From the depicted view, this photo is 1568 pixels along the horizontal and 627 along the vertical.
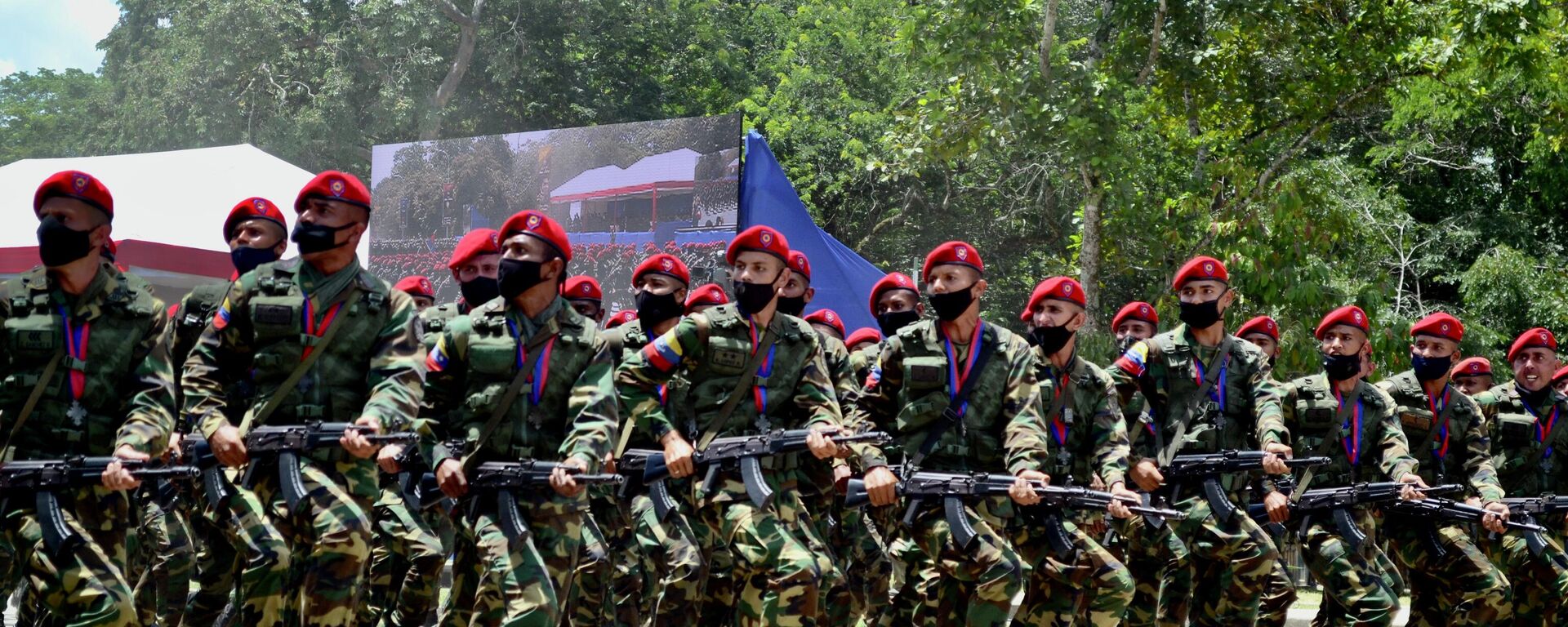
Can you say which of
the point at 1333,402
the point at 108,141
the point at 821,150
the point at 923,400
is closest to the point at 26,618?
the point at 923,400

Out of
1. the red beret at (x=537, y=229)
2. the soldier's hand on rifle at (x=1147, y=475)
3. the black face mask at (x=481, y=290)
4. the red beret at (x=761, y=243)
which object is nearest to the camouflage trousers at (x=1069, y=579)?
the soldier's hand on rifle at (x=1147, y=475)

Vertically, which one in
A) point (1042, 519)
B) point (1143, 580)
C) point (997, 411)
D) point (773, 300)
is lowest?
point (1143, 580)

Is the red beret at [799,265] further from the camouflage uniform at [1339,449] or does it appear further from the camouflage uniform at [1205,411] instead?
the camouflage uniform at [1339,449]

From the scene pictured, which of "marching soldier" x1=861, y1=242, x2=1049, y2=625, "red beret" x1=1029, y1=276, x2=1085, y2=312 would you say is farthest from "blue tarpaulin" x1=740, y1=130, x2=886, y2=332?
"marching soldier" x1=861, y1=242, x2=1049, y2=625

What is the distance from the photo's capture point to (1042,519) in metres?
8.39

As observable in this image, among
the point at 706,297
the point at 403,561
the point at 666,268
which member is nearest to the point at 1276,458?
the point at 706,297

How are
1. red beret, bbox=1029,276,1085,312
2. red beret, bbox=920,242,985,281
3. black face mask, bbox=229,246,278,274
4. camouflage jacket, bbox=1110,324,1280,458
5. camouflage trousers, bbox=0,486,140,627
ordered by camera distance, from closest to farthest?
camouflage trousers, bbox=0,486,140,627 < red beret, bbox=920,242,985,281 < black face mask, bbox=229,246,278,274 < red beret, bbox=1029,276,1085,312 < camouflage jacket, bbox=1110,324,1280,458

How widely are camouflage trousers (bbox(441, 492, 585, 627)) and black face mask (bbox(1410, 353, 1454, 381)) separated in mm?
6583

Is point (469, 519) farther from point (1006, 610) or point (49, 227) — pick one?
point (1006, 610)

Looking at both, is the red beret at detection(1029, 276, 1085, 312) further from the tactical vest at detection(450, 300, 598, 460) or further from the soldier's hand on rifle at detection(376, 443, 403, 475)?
the soldier's hand on rifle at detection(376, 443, 403, 475)

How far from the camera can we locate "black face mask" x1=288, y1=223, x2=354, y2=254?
7.13 metres

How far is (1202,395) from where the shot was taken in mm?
9828

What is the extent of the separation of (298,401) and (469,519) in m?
0.90

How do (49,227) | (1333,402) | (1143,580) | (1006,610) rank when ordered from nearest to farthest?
(49,227)
(1006,610)
(1143,580)
(1333,402)
